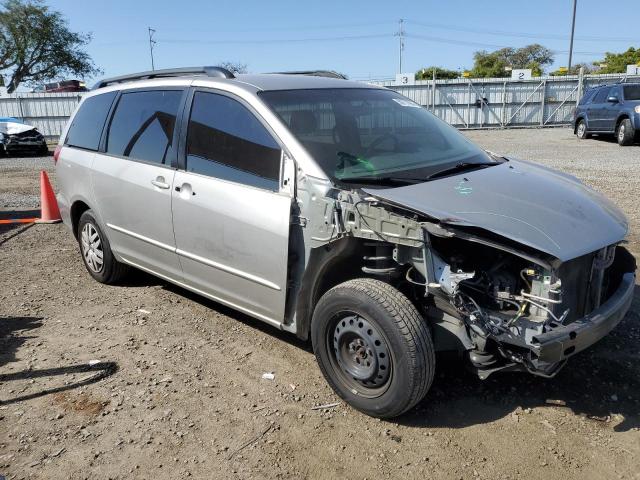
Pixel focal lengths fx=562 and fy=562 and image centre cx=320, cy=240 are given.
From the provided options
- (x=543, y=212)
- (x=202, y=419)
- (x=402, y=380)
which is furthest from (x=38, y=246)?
(x=543, y=212)

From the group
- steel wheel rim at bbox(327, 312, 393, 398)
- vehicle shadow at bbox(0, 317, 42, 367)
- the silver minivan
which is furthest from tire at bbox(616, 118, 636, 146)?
vehicle shadow at bbox(0, 317, 42, 367)

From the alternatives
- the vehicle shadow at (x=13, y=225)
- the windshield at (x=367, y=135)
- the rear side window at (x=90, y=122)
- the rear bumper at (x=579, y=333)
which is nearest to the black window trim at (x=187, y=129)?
the windshield at (x=367, y=135)

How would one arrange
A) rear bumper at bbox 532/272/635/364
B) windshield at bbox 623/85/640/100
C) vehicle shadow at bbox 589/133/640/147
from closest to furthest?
rear bumper at bbox 532/272/635/364 < windshield at bbox 623/85/640/100 < vehicle shadow at bbox 589/133/640/147

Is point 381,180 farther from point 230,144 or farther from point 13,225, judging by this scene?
point 13,225

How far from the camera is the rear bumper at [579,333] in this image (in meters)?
2.66

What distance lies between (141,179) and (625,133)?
15.6 m

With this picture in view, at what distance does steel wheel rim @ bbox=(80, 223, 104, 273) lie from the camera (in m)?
5.36

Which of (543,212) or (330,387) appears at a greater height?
(543,212)

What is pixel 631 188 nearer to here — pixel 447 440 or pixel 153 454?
pixel 447 440

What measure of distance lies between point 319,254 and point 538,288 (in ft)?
3.95

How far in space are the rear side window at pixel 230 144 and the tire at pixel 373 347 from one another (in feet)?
2.91

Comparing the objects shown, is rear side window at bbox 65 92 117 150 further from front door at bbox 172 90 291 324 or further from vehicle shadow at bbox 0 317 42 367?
vehicle shadow at bbox 0 317 42 367

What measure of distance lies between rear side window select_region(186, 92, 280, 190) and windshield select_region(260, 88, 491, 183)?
19 centimetres

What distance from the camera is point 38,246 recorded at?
23.4ft
